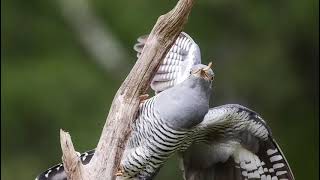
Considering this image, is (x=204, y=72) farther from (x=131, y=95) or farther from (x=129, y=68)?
(x=129, y=68)

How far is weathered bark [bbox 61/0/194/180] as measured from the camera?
5637 millimetres

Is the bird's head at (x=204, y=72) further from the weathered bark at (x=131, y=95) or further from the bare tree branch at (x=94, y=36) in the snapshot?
the bare tree branch at (x=94, y=36)

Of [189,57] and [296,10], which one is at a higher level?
[296,10]

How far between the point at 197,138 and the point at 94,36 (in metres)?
6.50

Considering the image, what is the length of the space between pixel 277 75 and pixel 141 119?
6.33m

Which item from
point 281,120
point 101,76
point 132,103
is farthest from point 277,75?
point 132,103

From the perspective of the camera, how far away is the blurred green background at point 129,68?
1188 cm

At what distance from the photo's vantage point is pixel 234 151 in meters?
6.30

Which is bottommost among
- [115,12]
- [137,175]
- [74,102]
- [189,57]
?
[137,175]

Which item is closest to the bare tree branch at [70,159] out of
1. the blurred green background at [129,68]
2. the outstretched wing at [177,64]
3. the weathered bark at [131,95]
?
the weathered bark at [131,95]

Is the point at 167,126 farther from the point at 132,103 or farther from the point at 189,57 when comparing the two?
the point at 189,57

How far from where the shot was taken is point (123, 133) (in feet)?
18.7

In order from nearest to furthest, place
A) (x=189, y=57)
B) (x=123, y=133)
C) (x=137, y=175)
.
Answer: (x=123, y=133), (x=137, y=175), (x=189, y=57)

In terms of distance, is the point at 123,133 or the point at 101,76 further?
the point at 101,76
